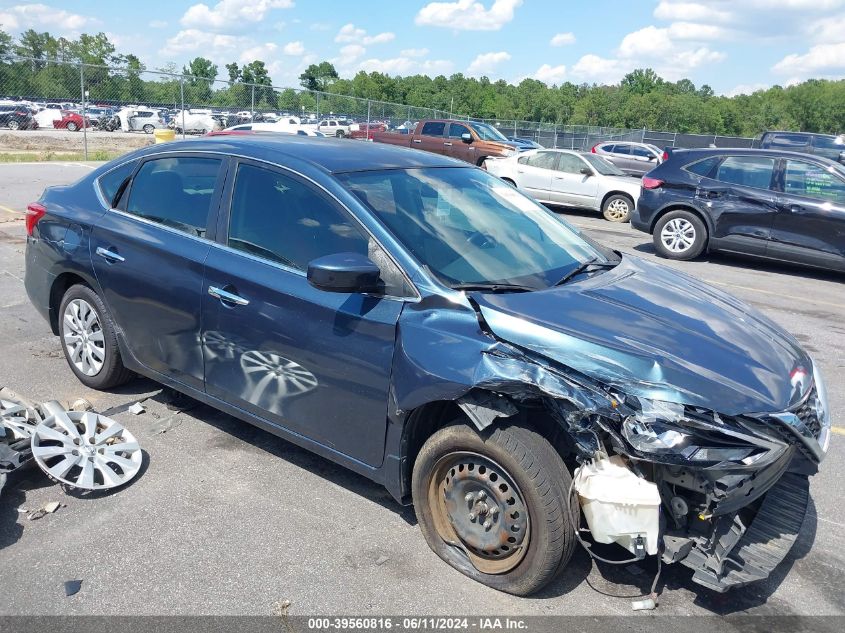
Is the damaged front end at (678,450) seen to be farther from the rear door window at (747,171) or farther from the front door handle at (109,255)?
the rear door window at (747,171)

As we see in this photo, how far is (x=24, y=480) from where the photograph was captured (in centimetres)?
370

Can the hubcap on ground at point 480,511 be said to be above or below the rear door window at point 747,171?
below

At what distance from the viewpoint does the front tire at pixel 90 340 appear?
4.51 m

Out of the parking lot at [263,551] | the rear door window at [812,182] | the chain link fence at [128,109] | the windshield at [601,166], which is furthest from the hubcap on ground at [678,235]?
the chain link fence at [128,109]

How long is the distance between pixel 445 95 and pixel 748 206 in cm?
9386

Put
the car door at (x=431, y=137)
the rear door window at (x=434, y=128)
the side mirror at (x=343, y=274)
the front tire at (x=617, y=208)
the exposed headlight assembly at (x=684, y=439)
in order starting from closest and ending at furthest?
the exposed headlight assembly at (x=684, y=439) → the side mirror at (x=343, y=274) → the front tire at (x=617, y=208) → the car door at (x=431, y=137) → the rear door window at (x=434, y=128)

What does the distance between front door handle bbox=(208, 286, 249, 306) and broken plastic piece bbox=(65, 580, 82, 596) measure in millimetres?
1437

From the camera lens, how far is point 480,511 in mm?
3037

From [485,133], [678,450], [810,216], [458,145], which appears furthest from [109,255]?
[485,133]

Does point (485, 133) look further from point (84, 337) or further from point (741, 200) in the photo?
point (84, 337)

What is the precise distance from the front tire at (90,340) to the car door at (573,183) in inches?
481

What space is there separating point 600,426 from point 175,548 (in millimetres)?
1960

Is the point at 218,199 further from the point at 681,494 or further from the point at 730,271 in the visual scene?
the point at 730,271

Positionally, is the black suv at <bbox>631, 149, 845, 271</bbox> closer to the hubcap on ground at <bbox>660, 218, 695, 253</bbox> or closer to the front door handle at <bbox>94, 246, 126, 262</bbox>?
the hubcap on ground at <bbox>660, 218, 695, 253</bbox>
